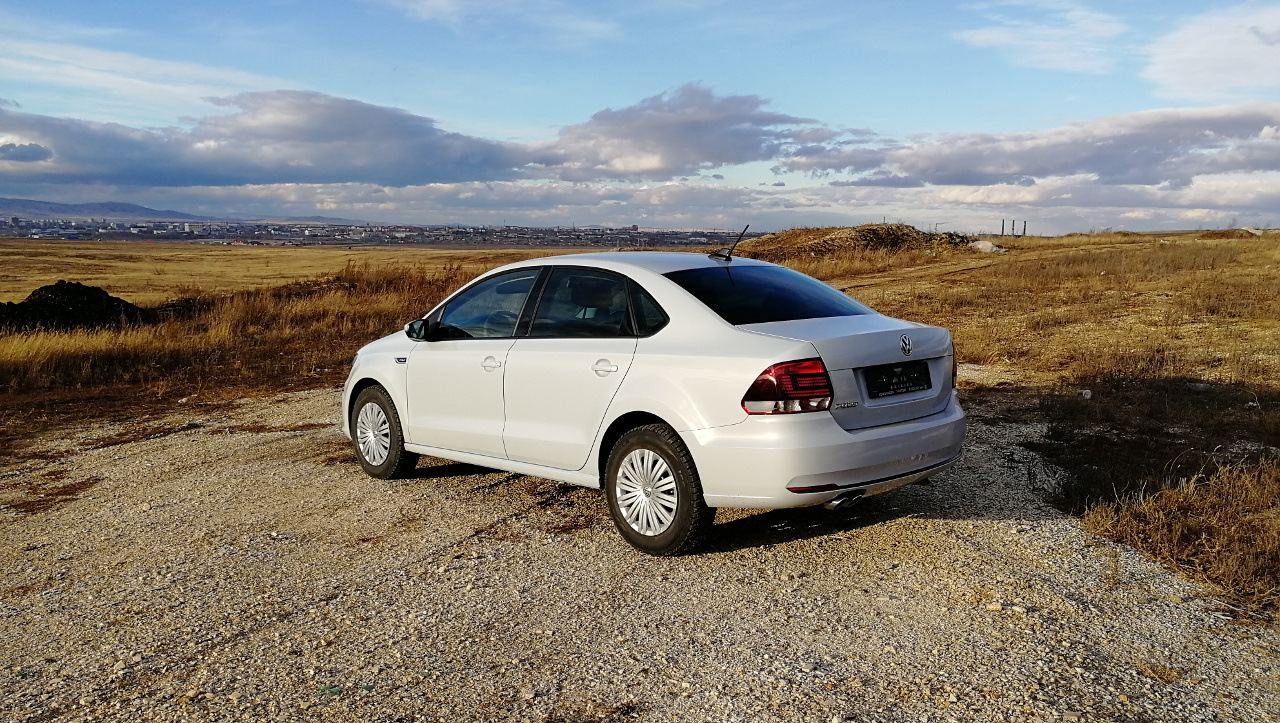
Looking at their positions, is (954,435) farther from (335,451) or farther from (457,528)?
(335,451)

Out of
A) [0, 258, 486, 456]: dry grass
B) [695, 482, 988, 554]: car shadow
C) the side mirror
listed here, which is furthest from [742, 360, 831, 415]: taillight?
[0, 258, 486, 456]: dry grass

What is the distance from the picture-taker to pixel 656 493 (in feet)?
17.5

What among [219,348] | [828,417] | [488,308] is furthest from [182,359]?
[828,417]

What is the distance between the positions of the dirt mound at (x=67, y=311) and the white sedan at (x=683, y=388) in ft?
46.1

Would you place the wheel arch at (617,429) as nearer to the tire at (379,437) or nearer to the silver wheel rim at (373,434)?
the tire at (379,437)

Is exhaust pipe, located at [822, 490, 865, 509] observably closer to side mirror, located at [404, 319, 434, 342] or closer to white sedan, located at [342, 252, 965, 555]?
white sedan, located at [342, 252, 965, 555]

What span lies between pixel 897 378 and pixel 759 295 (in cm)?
96

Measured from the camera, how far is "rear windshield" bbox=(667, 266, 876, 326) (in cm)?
543

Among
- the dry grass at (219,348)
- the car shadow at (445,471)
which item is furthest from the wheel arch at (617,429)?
the dry grass at (219,348)

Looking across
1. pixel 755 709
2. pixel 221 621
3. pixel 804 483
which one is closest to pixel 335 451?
pixel 221 621

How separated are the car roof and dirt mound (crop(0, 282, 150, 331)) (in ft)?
47.2

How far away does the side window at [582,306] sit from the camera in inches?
227

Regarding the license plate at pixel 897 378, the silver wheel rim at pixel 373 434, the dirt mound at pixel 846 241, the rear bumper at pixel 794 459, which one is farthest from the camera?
the dirt mound at pixel 846 241

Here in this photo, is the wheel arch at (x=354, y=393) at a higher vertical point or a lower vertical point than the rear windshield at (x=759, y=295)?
lower
